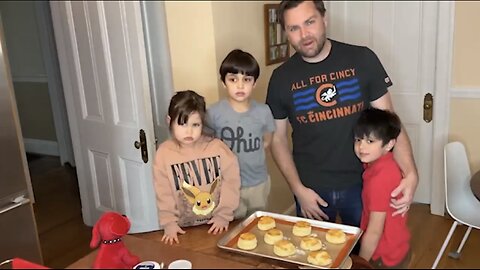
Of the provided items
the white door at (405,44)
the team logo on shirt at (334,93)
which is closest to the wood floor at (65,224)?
the white door at (405,44)

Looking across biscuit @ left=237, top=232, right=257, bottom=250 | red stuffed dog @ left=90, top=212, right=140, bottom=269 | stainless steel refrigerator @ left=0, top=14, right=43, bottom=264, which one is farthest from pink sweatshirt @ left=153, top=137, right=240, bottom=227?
stainless steel refrigerator @ left=0, top=14, right=43, bottom=264

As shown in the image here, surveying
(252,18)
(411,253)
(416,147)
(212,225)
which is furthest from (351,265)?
(416,147)

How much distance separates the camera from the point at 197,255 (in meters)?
1.31

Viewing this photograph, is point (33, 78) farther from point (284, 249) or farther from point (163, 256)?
point (284, 249)

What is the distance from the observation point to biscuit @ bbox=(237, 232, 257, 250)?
146cm

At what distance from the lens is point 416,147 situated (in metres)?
3.73

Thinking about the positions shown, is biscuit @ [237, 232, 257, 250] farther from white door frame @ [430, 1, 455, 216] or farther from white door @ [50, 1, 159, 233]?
white door frame @ [430, 1, 455, 216]

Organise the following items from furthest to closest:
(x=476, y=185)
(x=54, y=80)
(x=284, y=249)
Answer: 1. (x=54, y=80)
2. (x=476, y=185)
3. (x=284, y=249)

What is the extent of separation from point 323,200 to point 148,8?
5.16 feet

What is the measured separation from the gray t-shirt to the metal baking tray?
0.21m

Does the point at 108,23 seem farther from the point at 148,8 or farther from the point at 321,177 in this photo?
the point at 321,177

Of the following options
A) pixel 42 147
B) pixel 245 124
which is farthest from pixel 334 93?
pixel 42 147

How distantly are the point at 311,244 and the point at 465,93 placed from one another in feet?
7.91

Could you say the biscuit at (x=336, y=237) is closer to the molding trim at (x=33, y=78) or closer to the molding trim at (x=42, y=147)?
the molding trim at (x=33, y=78)
